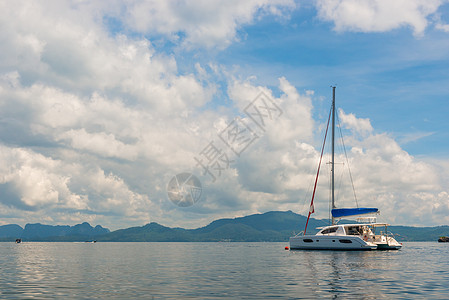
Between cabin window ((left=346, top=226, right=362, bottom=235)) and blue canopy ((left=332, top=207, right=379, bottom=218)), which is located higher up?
blue canopy ((left=332, top=207, right=379, bottom=218))

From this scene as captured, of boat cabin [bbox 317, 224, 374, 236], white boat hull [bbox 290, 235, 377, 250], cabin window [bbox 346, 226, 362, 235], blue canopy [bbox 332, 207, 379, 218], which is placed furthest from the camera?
blue canopy [bbox 332, 207, 379, 218]

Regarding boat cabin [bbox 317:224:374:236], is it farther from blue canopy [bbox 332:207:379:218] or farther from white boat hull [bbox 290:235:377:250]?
blue canopy [bbox 332:207:379:218]

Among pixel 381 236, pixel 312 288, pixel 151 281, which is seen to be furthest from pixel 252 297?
pixel 381 236

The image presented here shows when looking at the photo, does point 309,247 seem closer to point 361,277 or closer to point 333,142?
point 333,142

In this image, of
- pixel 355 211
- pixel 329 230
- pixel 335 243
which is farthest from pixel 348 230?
pixel 335 243

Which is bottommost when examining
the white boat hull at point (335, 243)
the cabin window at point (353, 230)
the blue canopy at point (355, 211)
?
the white boat hull at point (335, 243)

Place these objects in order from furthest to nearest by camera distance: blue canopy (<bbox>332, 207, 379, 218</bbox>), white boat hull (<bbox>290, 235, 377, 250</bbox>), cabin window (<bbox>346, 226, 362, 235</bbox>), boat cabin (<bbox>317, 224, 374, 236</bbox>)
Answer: blue canopy (<bbox>332, 207, 379, 218</bbox>) → cabin window (<bbox>346, 226, 362, 235</bbox>) → boat cabin (<bbox>317, 224, 374, 236</bbox>) → white boat hull (<bbox>290, 235, 377, 250</bbox>)

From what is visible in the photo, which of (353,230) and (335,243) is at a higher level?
(353,230)

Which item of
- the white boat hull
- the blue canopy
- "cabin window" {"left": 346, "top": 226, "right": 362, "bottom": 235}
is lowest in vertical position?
the white boat hull

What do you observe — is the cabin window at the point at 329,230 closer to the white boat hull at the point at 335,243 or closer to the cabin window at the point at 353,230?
the cabin window at the point at 353,230

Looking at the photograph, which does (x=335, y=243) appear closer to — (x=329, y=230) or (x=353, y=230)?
(x=329, y=230)

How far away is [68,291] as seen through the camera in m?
25.3

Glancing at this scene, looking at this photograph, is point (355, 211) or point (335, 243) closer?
point (335, 243)

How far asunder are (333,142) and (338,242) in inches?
770
